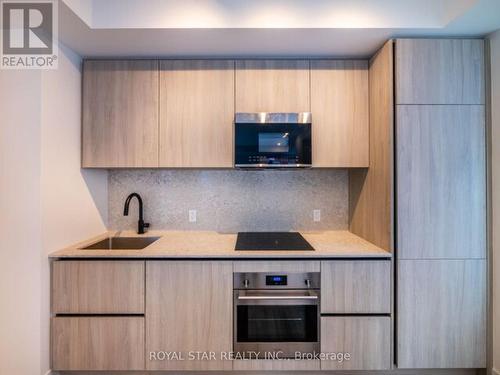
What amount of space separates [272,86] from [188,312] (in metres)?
1.65

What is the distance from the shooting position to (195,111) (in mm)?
1958

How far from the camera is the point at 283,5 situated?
1.62 metres

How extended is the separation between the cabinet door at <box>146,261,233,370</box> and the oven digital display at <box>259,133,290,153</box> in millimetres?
840

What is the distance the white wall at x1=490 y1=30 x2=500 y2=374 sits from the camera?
1604mm

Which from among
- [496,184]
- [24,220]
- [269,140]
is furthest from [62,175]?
[496,184]

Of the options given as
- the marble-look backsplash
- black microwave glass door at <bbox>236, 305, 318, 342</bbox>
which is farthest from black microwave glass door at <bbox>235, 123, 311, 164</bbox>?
black microwave glass door at <bbox>236, 305, 318, 342</bbox>

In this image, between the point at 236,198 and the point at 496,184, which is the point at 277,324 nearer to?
the point at 236,198

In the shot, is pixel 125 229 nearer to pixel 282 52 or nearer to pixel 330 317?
pixel 330 317

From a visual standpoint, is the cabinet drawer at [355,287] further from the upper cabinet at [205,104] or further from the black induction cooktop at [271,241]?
the upper cabinet at [205,104]

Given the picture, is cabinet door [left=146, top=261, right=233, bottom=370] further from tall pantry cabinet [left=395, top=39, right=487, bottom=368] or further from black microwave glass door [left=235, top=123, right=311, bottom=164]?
tall pantry cabinet [left=395, top=39, right=487, bottom=368]

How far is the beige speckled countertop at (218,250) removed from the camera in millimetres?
1625

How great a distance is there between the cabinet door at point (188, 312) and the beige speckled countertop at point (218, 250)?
0.23 ft

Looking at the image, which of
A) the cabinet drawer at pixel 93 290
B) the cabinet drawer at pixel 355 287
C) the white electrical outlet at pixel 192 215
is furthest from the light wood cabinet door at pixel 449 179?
the cabinet drawer at pixel 93 290

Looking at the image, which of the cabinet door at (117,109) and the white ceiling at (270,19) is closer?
the white ceiling at (270,19)
